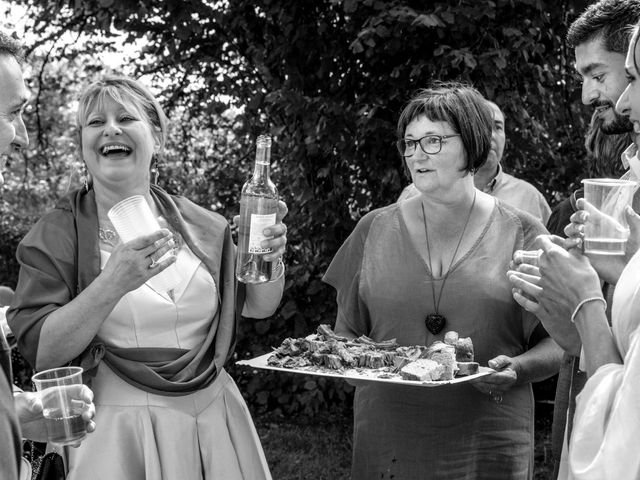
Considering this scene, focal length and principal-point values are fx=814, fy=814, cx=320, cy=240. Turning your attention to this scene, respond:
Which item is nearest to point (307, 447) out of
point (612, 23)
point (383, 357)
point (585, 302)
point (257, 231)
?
point (383, 357)

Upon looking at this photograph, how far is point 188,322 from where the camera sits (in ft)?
A: 9.57

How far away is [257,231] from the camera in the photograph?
112 inches

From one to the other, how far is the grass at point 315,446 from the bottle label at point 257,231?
3.30m

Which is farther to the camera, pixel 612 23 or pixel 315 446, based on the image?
pixel 315 446

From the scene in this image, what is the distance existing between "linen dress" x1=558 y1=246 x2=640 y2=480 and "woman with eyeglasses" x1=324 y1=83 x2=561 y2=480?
3.17ft

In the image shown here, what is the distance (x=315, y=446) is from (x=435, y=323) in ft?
11.3

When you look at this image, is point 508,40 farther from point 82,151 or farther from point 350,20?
point 82,151

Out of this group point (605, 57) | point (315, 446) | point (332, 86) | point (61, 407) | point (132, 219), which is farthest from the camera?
point (315, 446)

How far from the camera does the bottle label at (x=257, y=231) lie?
9.31ft

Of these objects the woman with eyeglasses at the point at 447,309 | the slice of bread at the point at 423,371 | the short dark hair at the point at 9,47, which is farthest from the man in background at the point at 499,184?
the short dark hair at the point at 9,47

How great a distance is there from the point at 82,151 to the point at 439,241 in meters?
1.42

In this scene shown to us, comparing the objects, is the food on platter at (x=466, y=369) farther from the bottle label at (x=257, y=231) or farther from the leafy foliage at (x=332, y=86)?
the leafy foliage at (x=332, y=86)

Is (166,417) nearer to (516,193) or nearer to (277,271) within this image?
(277,271)

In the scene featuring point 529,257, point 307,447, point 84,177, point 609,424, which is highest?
point 84,177
